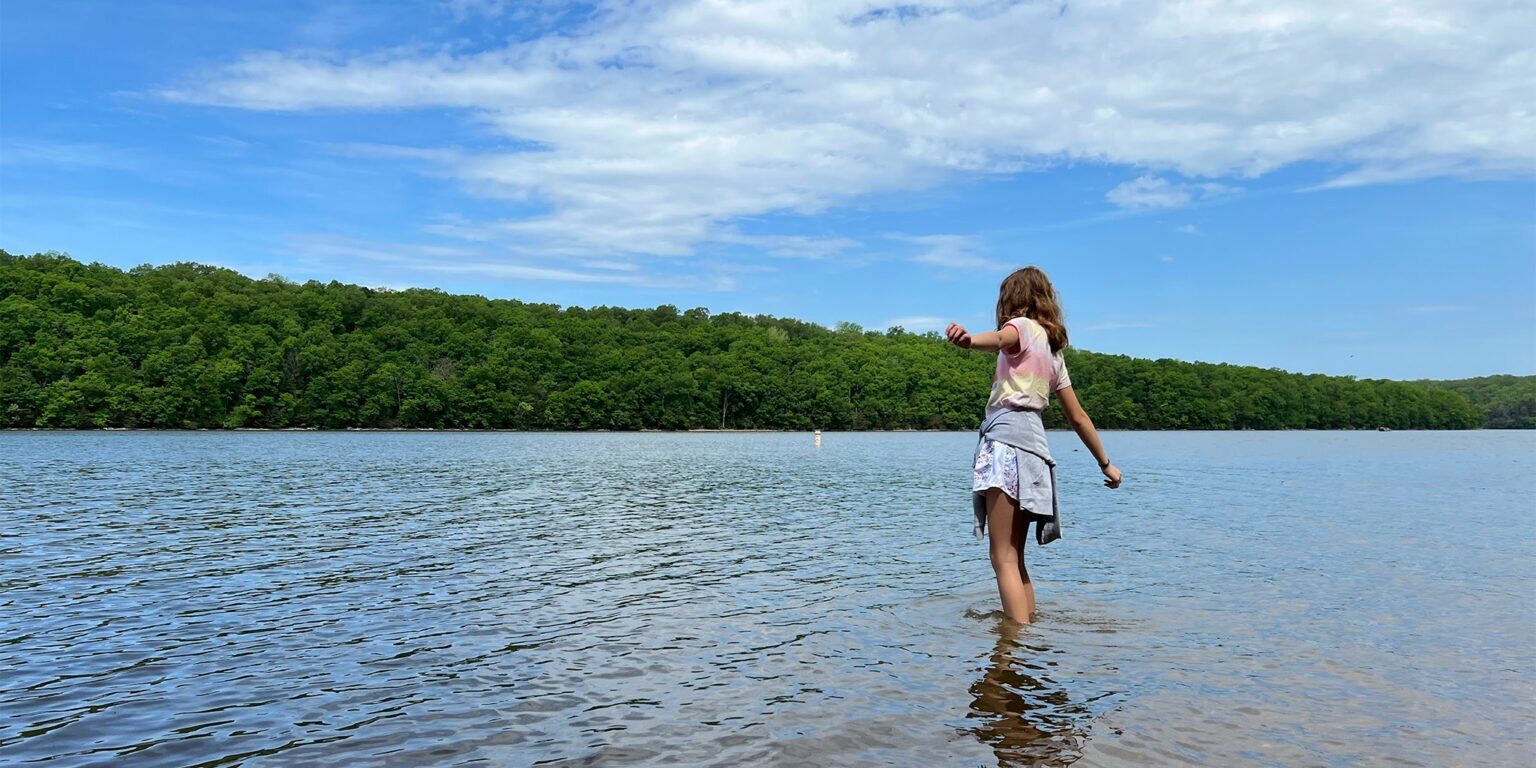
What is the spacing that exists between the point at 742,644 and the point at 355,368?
535 ft

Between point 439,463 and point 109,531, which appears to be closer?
point 109,531

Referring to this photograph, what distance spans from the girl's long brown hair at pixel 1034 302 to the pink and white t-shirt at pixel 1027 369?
0.50ft

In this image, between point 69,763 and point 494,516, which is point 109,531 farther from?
point 69,763

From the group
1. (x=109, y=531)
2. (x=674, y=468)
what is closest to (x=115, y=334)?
(x=674, y=468)

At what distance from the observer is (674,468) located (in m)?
50.6

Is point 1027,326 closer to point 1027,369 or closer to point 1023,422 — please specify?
point 1027,369

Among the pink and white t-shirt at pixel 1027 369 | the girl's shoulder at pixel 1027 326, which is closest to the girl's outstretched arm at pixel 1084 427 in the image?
the pink and white t-shirt at pixel 1027 369

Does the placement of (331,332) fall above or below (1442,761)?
above

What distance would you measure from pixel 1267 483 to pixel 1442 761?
39956mm

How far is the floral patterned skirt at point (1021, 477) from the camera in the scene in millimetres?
9055

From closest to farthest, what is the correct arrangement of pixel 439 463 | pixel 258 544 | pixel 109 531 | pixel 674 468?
pixel 258 544 → pixel 109 531 → pixel 674 468 → pixel 439 463

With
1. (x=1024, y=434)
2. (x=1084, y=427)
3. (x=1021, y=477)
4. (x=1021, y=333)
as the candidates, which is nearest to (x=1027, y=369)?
(x=1021, y=333)

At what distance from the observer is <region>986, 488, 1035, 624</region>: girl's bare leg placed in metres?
9.18

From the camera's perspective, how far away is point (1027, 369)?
9.07m
